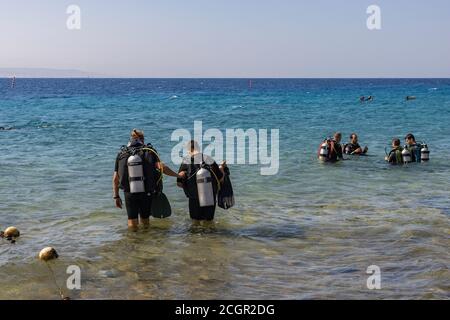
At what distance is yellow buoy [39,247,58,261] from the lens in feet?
28.5

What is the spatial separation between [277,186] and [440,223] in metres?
5.35

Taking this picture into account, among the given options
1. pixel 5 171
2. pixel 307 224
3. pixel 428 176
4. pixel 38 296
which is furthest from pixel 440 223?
pixel 5 171

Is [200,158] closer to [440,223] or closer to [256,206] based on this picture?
[256,206]

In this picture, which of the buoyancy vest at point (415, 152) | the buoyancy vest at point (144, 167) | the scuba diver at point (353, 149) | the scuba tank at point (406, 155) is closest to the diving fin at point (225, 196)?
the buoyancy vest at point (144, 167)

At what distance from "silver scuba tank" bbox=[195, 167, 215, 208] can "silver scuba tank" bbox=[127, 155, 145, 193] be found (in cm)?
95

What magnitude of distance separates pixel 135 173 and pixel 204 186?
3.90 ft

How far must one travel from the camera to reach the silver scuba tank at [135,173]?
374 inches

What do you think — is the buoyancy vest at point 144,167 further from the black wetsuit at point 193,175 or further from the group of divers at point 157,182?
the black wetsuit at point 193,175

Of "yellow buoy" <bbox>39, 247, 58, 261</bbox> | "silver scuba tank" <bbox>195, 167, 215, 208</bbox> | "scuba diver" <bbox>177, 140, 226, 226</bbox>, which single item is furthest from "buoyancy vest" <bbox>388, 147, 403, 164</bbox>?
"yellow buoy" <bbox>39, 247, 58, 261</bbox>

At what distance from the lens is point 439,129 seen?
32969 millimetres

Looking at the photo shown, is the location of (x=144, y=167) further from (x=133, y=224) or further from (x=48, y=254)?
(x=48, y=254)

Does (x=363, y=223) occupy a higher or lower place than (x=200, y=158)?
lower

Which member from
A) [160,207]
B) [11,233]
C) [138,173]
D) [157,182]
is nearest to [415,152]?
[160,207]

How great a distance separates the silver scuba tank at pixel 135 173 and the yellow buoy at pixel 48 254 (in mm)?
1630
